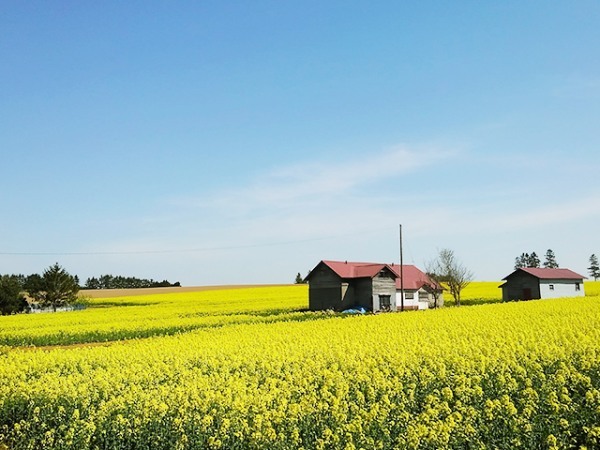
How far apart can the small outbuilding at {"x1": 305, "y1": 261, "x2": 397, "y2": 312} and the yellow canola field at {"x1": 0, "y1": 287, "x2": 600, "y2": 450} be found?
3357 cm

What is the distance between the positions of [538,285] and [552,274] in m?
3.53

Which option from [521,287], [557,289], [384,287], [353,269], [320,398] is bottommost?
[320,398]

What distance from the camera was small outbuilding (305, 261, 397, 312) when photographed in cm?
5424

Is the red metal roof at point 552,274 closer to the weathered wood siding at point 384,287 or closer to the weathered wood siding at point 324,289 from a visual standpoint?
the weathered wood siding at point 384,287

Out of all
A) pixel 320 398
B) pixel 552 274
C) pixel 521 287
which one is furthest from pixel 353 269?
pixel 320 398

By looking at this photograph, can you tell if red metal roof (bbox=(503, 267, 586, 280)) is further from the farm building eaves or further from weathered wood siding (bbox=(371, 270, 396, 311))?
weathered wood siding (bbox=(371, 270, 396, 311))

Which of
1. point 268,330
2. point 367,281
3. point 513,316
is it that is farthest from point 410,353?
point 367,281

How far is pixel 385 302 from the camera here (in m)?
55.7

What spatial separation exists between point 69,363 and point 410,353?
11792 millimetres

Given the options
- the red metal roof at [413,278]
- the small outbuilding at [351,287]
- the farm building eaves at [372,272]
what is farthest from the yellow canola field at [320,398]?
the red metal roof at [413,278]

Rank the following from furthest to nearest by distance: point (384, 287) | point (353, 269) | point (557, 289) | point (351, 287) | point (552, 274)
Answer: point (552, 274), point (557, 289), point (353, 269), point (384, 287), point (351, 287)

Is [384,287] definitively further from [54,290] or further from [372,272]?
[54,290]

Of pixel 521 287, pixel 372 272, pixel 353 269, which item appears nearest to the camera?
pixel 372 272

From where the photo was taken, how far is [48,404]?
13.0m
